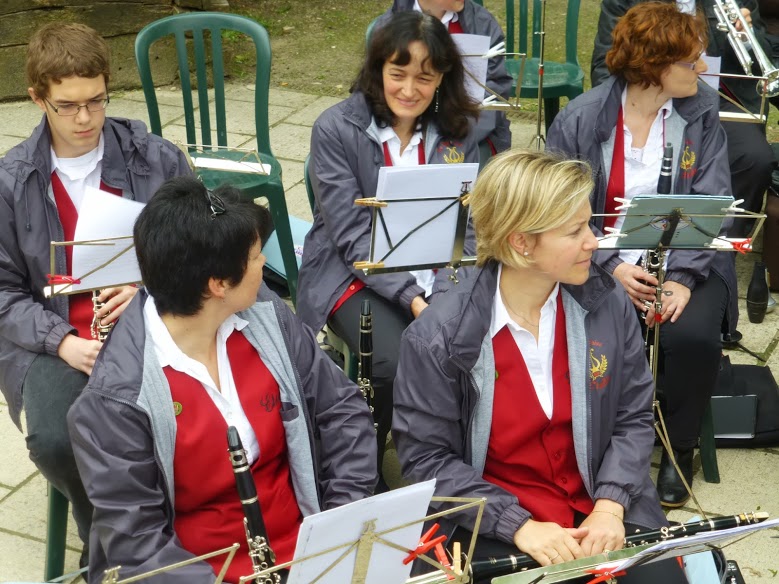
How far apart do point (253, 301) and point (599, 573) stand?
99cm

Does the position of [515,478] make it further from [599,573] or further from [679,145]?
[679,145]

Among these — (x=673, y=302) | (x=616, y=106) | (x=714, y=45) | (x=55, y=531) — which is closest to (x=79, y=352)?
(x=55, y=531)

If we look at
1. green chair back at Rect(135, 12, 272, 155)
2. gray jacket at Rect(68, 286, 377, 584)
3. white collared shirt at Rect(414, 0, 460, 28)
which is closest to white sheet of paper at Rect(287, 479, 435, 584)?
gray jacket at Rect(68, 286, 377, 584)

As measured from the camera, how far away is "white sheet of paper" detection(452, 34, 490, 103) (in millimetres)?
3807

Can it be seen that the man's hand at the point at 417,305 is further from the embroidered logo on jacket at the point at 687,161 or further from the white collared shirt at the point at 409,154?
the embroidered logo on jacket at the point at 687,161

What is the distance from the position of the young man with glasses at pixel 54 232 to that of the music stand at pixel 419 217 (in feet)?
2.61

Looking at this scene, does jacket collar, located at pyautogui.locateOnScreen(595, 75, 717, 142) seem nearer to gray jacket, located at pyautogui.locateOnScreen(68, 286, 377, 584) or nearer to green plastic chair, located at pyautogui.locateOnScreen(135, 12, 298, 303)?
green plastic chair, located at pyautogui.locateOnScreen(135, 12, 298, 303)

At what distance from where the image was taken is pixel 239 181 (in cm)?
433

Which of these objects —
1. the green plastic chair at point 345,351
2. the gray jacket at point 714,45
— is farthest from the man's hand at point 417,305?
the gray jacket at point 714,45

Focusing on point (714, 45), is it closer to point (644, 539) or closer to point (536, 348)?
point (536, 348)

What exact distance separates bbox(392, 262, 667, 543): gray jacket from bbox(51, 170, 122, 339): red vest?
110 centimetres

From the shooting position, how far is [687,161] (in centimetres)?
377

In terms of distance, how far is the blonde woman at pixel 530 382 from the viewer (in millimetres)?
2535

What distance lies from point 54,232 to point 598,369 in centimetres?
169
